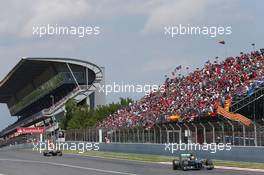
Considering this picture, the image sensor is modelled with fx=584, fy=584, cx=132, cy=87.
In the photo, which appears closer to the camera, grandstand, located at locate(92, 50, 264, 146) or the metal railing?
the metal railing

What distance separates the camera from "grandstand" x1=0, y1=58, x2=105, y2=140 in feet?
261

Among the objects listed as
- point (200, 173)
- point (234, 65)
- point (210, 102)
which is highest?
point (234, 65)

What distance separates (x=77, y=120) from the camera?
6700 centimetres

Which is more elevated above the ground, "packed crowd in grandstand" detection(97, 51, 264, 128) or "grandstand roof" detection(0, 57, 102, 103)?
"grandstand roof" detection(0, 57, 102, 103)

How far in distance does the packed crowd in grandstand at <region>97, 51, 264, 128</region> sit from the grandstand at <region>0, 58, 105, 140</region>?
1319 inches

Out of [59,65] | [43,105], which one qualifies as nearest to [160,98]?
[59,65]

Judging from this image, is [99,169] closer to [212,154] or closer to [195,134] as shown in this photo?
[212,154]

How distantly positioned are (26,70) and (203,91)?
5842 cm

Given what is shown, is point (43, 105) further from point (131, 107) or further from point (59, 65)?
point (131, 107)

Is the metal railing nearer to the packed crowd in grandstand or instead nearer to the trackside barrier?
→ the trackside barrier

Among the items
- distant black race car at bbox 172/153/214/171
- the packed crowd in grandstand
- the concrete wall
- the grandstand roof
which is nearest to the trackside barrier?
the concrete wall

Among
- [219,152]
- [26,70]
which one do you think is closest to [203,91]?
[219,152]

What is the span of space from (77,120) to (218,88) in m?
34.9

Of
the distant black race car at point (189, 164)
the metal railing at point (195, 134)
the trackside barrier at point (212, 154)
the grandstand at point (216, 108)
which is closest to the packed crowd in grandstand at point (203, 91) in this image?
the grandstand at point (216, 108)
